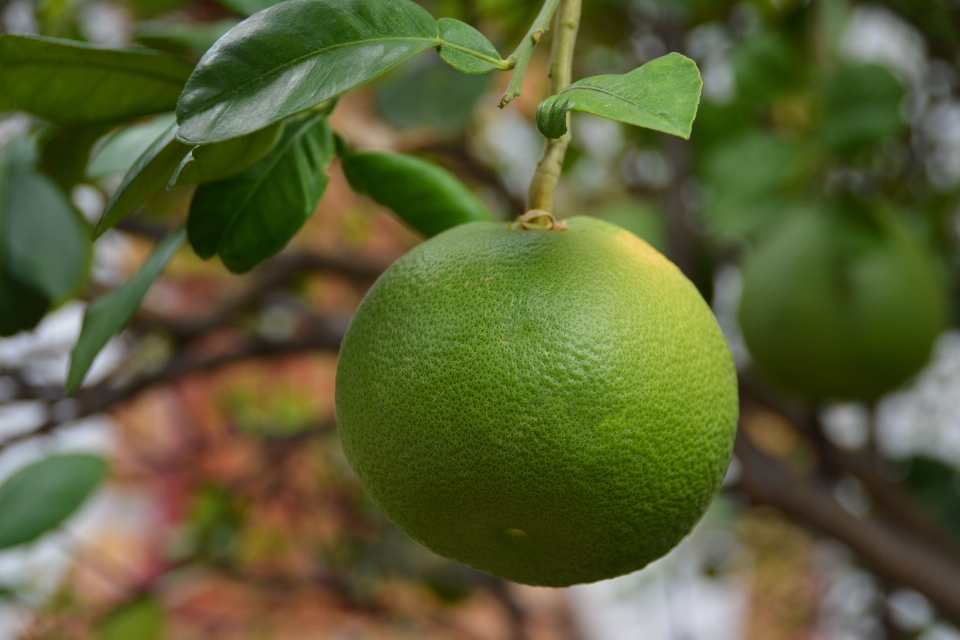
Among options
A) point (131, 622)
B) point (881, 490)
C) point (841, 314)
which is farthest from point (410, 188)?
point (881, 490)

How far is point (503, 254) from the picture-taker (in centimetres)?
46

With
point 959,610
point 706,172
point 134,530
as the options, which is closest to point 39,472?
point 706,172

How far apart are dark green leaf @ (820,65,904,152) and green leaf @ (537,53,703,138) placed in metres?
0.81

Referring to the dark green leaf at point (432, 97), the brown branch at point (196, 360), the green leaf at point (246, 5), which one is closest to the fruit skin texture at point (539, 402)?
the green leaf at point (246, 5)

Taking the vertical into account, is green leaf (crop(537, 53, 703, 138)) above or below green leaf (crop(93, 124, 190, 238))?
above

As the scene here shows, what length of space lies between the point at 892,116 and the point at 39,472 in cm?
102

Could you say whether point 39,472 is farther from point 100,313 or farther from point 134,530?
point 134,530

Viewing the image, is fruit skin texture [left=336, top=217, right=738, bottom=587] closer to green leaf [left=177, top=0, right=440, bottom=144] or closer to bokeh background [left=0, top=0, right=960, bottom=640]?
green leaf [left=177, top=0, right=440, bottom=144]

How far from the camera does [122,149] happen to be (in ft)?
1.87

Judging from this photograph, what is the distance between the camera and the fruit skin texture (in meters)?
0.42

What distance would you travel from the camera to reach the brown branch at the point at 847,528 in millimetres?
1090

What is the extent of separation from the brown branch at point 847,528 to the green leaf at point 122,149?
0.80 meters

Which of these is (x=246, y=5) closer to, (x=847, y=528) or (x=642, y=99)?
(x=642, y=99)

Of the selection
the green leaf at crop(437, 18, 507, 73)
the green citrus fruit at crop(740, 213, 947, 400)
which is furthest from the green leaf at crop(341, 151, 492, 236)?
the green citrus fruit at crop(740, 213, 947, 400)
